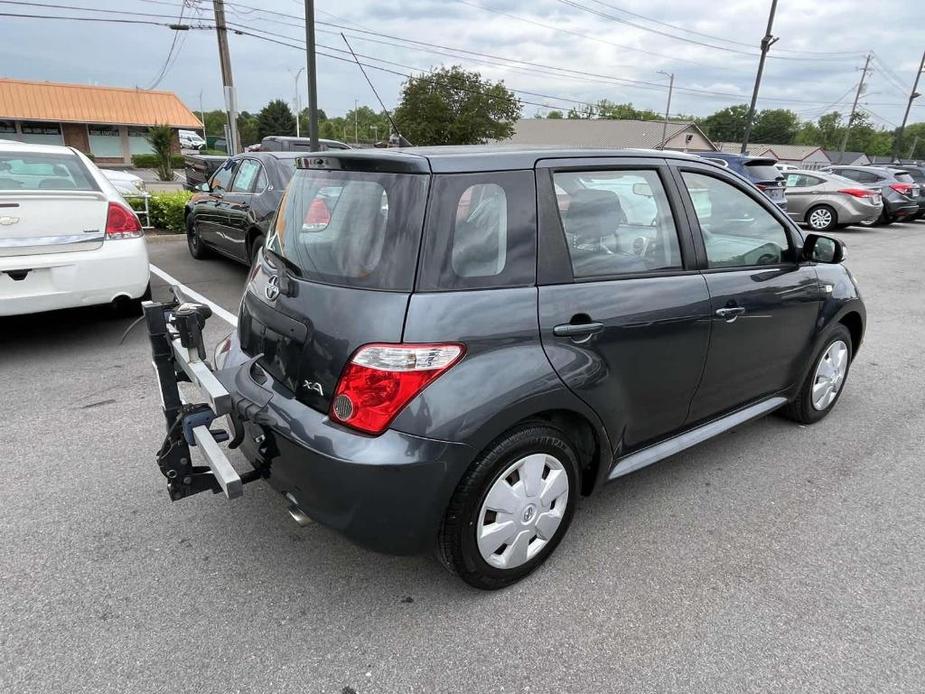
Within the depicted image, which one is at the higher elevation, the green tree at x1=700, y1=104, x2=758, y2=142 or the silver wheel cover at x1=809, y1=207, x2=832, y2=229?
the green tree at x1=700, y1=104, x2=758, y2=142

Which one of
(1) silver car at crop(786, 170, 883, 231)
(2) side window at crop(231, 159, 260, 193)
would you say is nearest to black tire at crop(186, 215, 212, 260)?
(2) side window at crop(231, 159, 260, 193)

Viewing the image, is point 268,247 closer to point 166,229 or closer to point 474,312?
point 474,312

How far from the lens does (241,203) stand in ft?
22.1

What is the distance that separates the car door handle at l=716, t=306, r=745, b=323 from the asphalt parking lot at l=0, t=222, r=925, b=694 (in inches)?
36.7

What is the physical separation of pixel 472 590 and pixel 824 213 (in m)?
16.6

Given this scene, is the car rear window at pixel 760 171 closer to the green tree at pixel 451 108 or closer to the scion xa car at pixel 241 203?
the scion xa car at pixel 241 203

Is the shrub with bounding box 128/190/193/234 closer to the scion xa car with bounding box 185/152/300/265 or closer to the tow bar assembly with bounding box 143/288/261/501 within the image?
the scion xa car with bounding box 185/152/300/265

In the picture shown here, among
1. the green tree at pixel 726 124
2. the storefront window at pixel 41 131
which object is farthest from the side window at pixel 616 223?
the green tree at pixel 726 124

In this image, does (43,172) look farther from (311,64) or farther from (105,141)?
(105,141)

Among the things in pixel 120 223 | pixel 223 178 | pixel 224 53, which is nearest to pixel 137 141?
pixel 224 53

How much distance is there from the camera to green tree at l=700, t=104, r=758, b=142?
355ft

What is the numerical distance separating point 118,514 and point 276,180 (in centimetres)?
442

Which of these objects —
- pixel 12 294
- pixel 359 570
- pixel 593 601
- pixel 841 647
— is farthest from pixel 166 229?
pixel 841 647

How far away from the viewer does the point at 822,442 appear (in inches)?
146
